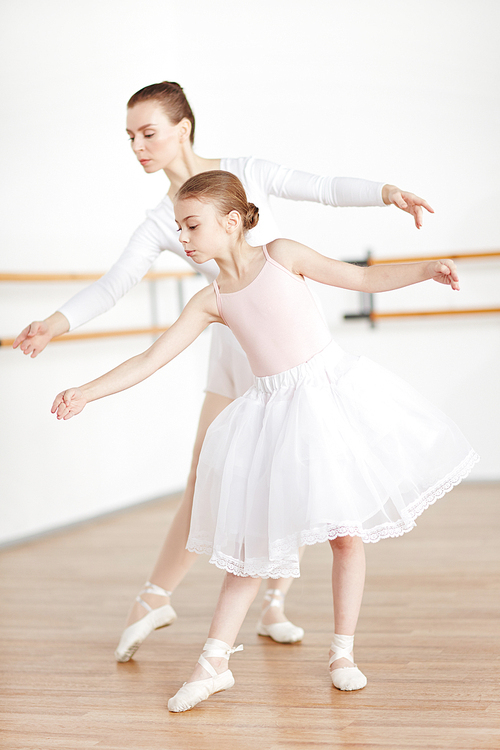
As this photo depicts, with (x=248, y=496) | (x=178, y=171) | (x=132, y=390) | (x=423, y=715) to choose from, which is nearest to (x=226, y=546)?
(x=248, y=496)

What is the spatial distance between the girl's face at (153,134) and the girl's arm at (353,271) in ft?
1.14

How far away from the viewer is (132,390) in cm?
365

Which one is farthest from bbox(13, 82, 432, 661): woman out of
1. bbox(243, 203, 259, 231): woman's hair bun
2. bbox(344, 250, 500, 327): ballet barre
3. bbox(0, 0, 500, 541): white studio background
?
bbox(344, 250, 500, 327): ballet barre

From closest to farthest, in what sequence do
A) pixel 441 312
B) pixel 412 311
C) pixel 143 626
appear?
pixel 143 626, pixel 441 312, pixel 412 311

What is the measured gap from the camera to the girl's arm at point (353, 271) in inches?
59.4

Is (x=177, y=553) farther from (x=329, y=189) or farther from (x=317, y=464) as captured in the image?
(x=329, y=189)

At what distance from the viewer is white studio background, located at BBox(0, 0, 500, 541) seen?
3.22m

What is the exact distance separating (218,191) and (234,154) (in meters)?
2.51

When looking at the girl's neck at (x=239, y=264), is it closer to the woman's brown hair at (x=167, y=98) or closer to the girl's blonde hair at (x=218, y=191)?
the girl's blonde hair at (x=218, y=191)

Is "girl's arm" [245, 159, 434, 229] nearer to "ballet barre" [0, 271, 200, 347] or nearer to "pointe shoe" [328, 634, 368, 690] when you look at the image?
"pointe shoe" [328, 634, 368, 690]

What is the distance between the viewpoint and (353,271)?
5.18ft

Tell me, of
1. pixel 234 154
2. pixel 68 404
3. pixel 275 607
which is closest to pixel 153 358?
pixel 68 404

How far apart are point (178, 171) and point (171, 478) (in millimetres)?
2251

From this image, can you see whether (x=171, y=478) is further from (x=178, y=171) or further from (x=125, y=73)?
(x=178, y=171)
